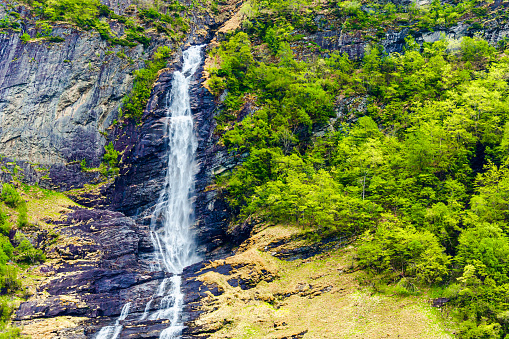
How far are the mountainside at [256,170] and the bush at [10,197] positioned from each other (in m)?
0.38

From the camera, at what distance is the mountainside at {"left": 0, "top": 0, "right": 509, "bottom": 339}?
89.7 feet

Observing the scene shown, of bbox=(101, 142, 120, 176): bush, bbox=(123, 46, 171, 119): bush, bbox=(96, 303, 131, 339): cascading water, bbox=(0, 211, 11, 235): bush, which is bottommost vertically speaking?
bbox=(96, 303, 131, 339): cascading water

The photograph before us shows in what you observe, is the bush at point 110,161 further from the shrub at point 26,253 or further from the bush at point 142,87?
the shrub at point 26,253

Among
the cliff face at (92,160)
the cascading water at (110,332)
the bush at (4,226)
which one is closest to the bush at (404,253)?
the cliff face at (92,160)

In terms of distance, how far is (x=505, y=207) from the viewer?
27.1m

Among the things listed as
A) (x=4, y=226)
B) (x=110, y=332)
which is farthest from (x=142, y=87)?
(x=110, y=332)

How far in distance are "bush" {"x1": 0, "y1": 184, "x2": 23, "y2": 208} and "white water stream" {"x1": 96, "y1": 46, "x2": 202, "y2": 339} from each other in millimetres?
14400

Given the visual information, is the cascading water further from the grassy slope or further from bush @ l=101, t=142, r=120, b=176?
bush @ l=101, t=142, r=120, b=176

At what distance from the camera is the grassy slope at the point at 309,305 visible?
24.4 meters

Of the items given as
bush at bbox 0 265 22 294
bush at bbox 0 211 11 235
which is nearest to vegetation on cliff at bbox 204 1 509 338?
bush at bbox 0 265 22 294

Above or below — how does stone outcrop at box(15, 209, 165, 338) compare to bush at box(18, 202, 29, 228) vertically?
below

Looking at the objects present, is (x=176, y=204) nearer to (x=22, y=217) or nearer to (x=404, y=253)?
(x=22, y=217)

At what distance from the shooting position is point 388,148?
39000mm

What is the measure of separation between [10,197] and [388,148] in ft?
132
